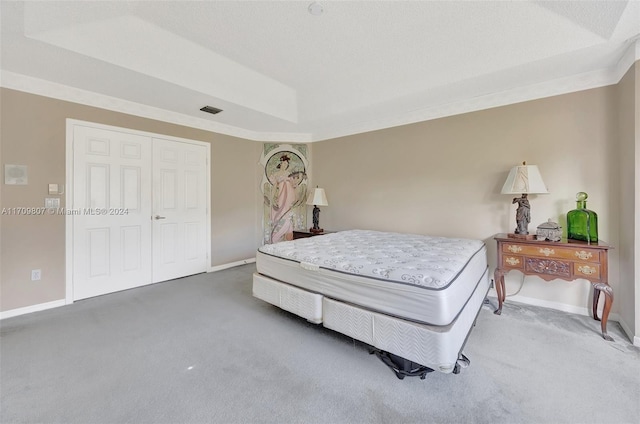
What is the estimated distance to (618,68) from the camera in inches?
95.2

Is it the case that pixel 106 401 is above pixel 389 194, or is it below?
below

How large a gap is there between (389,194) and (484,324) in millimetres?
2177

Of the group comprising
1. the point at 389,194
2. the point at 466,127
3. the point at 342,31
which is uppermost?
the point at 342,31

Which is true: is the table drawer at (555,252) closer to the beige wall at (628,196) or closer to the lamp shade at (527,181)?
the beige wall at (628,196)

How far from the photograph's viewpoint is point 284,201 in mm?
5039

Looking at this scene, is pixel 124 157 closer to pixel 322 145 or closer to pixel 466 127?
pixel 322 145

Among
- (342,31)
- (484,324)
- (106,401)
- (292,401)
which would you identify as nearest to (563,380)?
(484,324)

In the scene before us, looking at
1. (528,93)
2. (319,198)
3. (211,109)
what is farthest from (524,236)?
(211,109)

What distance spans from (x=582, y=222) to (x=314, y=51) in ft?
10.7

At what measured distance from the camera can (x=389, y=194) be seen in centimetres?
405

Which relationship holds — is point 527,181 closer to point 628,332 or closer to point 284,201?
point 628,332

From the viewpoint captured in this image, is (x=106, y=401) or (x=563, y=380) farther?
(x=563, y=380)

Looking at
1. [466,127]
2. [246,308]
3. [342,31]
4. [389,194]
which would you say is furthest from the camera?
[389,194]

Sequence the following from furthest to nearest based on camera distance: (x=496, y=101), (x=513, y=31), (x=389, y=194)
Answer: (x=389, y=194) < (x=496, y=101) < (x=513, y=31)
